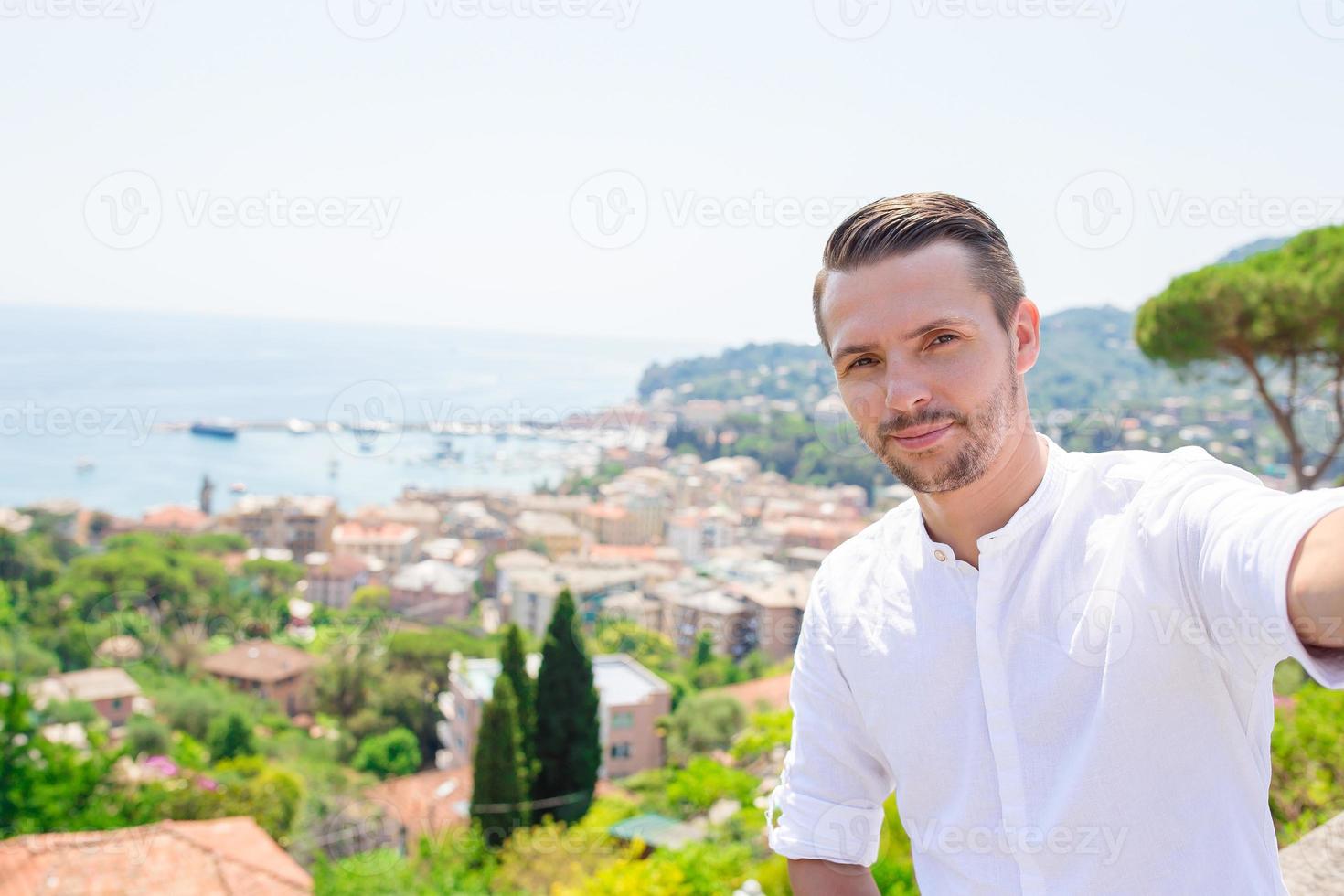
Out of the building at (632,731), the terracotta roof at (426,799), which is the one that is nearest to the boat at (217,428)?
the terracotta roof at (426,799)

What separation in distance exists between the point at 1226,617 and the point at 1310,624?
0.27ft

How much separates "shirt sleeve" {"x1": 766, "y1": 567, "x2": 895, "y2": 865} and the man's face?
173 millimetres

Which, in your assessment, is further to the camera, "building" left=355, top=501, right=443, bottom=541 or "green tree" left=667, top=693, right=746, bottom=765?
"building" left=355, top=501, right=443, bottom=541

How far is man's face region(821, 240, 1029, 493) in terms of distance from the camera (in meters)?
0.62

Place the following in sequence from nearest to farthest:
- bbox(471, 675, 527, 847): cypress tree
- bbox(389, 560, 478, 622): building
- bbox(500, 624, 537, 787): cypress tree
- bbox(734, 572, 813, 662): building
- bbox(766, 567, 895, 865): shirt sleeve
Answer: bbox(766, 567, 895, 865): shirt sleeve → bbox(471, 675, 527, 847): cypress tree → bbox(500, 624, 537, 787): cypress tree → bbox(734, 572, 813, 662): building → bbox(389, 560, 478, 622): building

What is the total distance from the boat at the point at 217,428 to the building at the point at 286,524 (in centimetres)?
446

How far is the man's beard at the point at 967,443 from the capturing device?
24.3 inches

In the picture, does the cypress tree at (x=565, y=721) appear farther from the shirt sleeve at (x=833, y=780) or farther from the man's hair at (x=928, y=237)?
the man's hair at (x=928, y=237)

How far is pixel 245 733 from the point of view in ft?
54.5

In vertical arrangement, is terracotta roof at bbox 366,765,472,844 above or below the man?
below

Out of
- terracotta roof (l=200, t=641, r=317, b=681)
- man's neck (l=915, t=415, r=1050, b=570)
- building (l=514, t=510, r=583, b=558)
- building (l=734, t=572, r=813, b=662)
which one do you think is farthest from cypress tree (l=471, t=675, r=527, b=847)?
building (l=514, t=510, r=583, b=558)

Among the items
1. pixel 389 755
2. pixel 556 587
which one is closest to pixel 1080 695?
pixel 389 755

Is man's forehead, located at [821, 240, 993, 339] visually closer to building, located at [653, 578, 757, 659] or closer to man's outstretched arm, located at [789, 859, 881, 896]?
man's outstretched arm, located at [789, 859, 881, 896]

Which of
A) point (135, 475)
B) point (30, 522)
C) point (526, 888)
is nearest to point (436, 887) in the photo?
point (526, 888)
